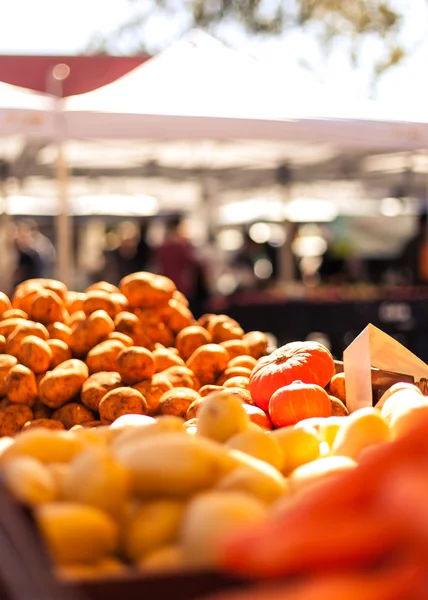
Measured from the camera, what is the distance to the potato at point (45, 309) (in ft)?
11.0

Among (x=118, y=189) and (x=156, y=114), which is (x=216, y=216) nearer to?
(x=118, y=189)

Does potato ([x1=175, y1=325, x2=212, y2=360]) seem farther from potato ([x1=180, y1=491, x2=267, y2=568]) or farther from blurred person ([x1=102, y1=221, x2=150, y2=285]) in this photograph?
blurred person ([x1=102, y1=221, x2=150, y2=285])

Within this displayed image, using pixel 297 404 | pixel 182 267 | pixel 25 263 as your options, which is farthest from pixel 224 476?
pixel 25 263

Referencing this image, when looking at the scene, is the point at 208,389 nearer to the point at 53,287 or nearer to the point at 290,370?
the point at 290,370

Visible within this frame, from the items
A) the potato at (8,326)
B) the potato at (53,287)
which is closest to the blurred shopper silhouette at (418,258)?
the potato at (53,287)

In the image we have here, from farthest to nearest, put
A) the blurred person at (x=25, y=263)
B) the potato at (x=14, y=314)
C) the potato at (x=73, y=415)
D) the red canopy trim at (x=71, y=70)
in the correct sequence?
the blurred person at (x=25, y=263) < the red canopy trim at (x=71, y=70) < the potato at (x=14, y=314) < the potato at (x=73, y=415)

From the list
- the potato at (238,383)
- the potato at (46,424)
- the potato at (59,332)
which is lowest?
the potato at (46,424)

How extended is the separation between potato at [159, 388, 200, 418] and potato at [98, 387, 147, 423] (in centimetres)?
7

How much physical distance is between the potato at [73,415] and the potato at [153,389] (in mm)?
171

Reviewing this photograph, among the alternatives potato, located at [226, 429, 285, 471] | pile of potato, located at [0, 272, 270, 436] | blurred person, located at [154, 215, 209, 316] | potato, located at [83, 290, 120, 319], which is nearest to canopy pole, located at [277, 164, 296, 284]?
blurred person, located at [154, 215, 209, 316]

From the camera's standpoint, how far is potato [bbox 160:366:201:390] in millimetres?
3064

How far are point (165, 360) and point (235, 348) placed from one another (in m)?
0.31

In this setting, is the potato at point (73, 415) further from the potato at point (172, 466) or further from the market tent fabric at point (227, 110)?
the market tent fabric at point (227, 110)

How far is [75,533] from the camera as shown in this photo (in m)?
1.22
